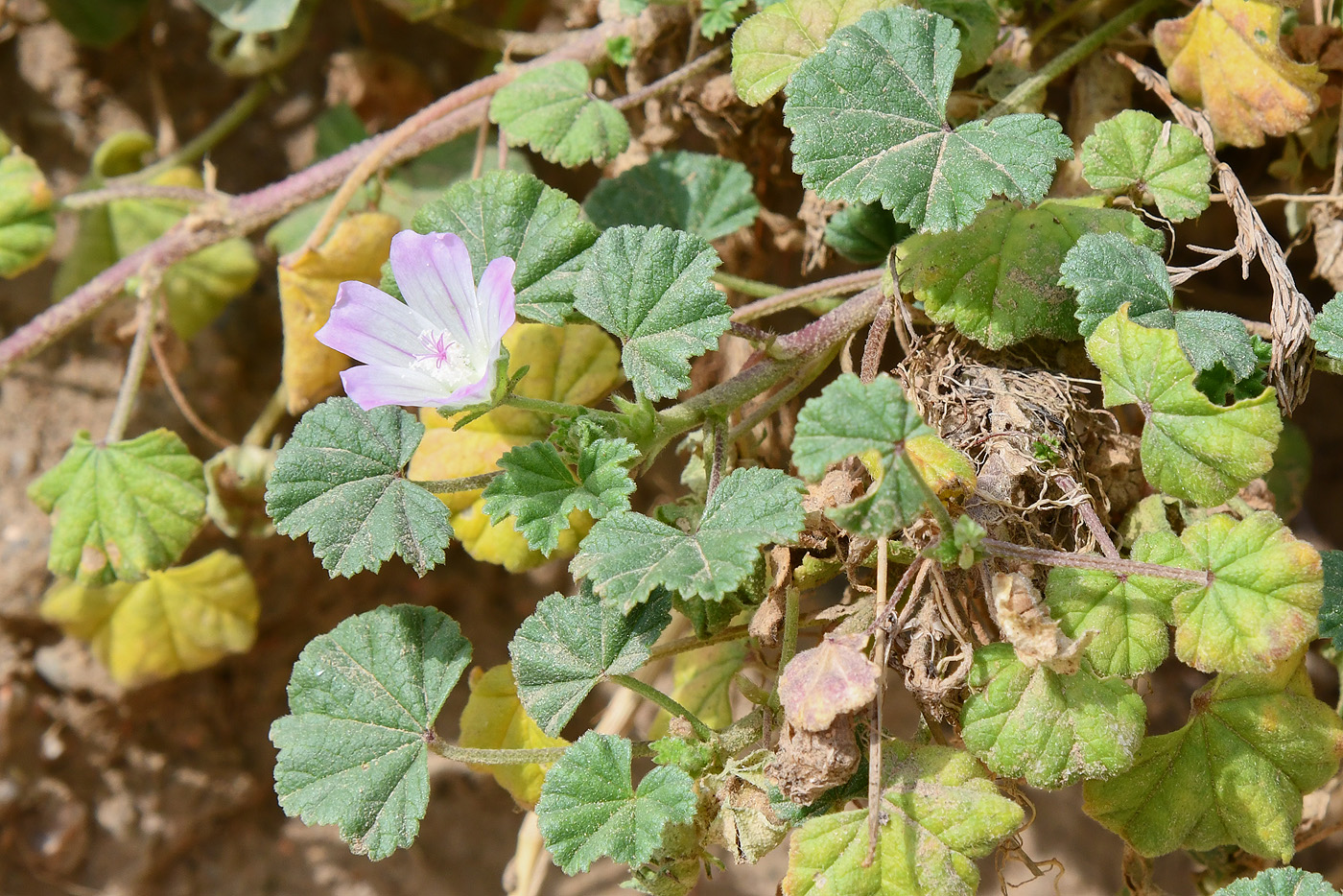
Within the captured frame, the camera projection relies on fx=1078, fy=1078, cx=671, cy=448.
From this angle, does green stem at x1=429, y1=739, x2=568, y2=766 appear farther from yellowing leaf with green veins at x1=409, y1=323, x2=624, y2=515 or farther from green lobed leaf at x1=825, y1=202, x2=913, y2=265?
green lobed leaf at x1=825, y1=202, x2=913, y2=265

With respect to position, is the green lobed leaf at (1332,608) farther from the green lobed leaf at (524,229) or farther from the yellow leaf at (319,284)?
the yellow leaf at (319,284)

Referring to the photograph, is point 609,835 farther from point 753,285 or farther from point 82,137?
point 82,137

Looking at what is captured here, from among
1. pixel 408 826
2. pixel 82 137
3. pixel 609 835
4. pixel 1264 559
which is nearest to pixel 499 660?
pixel 408 826

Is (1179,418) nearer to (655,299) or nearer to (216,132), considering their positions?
(655,299)

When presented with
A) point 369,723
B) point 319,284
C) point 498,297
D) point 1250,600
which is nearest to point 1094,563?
point 1250,600

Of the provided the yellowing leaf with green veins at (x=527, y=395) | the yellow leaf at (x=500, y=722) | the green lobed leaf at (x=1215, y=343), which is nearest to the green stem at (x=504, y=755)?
the yellow leaf at (x=500, y=722)
